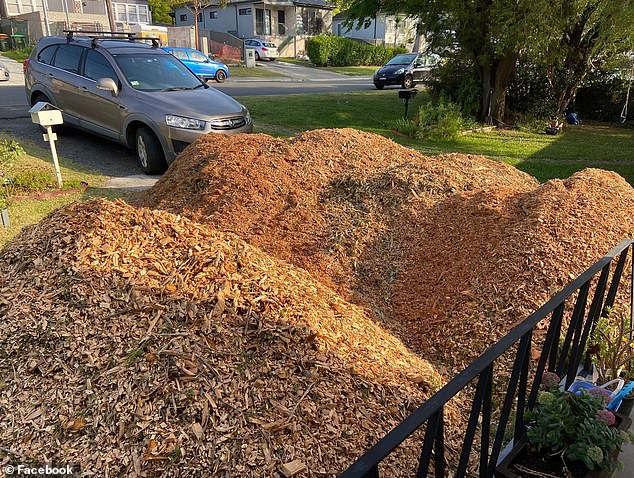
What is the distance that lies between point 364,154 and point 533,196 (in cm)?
230

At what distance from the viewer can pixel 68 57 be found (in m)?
9.23

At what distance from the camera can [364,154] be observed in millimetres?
6195

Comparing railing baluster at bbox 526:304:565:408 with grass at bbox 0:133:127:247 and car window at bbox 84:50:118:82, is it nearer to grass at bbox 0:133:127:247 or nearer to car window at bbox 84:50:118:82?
grass at bbox 0:133:127:247

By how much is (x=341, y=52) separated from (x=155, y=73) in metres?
31.3

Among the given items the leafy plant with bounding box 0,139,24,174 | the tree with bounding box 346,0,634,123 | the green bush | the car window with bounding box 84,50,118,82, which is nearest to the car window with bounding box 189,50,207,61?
the tree with bounding box 346,0,634,123

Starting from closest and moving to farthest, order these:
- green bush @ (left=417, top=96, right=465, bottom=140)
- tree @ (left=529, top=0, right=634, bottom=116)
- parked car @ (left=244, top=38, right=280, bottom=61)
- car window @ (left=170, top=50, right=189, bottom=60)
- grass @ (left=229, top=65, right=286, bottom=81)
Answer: tree @ (left=529, top=0, right=634, bottom=116) < green bush @ (left=417, top=96, right=465, bottom=140) < car window @ (left=170, top=50, right=189, bottom=60) < grass @ (left=229, top=65, right=286, bottom=81) < parked car @ (left=244, top=38, right=280, bottom=61)

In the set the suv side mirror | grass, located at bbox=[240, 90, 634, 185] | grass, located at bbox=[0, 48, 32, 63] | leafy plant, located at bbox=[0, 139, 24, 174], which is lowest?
grass, located at bbox=[240, 90, 634, 185]

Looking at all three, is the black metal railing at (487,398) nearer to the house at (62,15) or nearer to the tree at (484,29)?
the tree at (484,29)

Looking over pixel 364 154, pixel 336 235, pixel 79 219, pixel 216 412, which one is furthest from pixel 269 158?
pixel 216 412

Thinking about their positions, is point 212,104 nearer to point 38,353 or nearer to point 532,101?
point 38,353

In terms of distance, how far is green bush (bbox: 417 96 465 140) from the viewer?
11523mm

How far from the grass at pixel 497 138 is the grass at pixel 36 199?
16.3ft

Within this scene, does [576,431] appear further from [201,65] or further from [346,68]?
[346,68]

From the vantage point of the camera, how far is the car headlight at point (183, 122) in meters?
7.78
